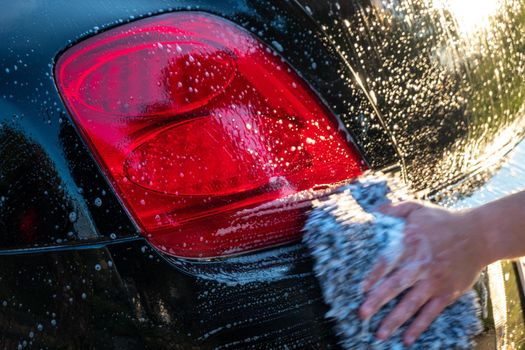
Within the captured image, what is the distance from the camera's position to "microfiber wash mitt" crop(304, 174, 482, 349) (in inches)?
58.3

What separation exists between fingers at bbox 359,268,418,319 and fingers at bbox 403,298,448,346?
100mm

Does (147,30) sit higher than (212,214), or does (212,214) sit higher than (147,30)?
(147,30)

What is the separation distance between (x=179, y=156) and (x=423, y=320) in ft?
2.26

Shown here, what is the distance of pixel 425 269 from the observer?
1.50 metres

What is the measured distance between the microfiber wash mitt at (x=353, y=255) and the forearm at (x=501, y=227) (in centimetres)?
20

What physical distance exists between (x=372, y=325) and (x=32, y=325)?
78 cm

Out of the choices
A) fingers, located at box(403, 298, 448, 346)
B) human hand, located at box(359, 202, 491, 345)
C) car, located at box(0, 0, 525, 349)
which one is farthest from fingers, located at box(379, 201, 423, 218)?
fingers, located at box(403, 298, 448, 346)

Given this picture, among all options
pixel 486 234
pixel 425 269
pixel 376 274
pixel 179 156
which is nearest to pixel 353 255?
pixel 376 274

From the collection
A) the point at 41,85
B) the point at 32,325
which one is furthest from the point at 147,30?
the point at 32,325

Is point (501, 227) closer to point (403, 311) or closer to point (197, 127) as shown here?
point (403, 311)

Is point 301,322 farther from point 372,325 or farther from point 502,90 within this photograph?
point 502,90

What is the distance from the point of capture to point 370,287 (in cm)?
147

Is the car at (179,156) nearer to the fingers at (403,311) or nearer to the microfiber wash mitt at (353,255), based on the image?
the microfiber wash mitt at (353,255)

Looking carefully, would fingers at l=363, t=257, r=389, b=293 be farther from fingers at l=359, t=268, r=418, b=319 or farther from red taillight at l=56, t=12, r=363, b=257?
red taillight at l=56, t=12, r=363, b=257
